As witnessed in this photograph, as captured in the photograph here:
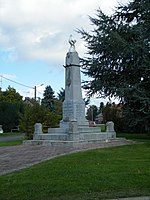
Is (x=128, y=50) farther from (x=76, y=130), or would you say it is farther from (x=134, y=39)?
(x=76, y=130)

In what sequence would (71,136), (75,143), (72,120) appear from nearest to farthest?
(75,143), (71,136), (72,120)

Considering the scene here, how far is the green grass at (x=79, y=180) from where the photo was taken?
6317 millimetres

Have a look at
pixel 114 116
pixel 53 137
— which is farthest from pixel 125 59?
pixel 114 116

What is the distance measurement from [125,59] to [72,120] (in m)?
6.36

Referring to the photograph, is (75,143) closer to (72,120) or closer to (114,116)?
(72,120)

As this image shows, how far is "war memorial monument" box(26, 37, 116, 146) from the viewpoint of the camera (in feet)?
54.2

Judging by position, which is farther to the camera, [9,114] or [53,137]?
[9,114]

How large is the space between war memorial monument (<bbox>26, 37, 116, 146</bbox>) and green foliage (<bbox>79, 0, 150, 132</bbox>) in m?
2.52

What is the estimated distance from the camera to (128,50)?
1992cm

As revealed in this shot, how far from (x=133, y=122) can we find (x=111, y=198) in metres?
15.3

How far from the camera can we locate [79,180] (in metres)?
7.44

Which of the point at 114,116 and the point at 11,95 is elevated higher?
the point at 11,95

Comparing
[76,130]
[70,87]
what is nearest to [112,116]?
[70,87]

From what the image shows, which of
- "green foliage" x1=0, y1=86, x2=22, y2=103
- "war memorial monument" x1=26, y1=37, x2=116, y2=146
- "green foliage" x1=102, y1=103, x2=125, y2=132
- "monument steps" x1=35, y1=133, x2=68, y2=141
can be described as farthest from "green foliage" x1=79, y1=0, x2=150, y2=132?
"green foliage" x1=0, y1=86, x2=22, y2=103
